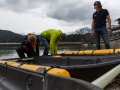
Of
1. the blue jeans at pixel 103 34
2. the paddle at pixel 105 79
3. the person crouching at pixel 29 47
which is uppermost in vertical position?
the blue jeans at pixel 103 34

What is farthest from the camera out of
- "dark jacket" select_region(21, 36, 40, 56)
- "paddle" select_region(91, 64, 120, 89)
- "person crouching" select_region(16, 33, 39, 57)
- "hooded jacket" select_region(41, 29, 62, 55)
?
"hooded jacket" select_region(41, 29, 62, 55)

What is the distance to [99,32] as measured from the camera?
7.83 m

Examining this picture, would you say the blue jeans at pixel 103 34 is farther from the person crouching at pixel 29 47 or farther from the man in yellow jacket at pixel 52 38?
the person crouching at pixel 29 47

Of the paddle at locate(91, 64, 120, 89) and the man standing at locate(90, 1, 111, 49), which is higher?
the man standing at locate(90, 1, 111, 49)

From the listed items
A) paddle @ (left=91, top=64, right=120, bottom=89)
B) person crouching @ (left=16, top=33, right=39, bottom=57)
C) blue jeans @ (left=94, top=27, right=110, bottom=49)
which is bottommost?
paddle @ (left=91, top=64, right=120, bottom=89)

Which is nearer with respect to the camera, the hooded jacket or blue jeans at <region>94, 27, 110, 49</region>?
the hooded jacket

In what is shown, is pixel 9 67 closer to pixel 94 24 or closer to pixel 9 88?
pixel 9 88

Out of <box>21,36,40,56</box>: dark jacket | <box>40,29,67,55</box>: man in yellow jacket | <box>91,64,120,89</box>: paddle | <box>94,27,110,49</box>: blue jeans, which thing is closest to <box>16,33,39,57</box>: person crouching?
<box>21,36,40,56</box>: dark jacket

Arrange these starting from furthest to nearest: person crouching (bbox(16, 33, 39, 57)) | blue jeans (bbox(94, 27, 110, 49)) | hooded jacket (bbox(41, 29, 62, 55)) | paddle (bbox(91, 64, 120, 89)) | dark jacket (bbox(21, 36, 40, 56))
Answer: blue jeans (bbox(94, 27, 110, 49)) → hooded jacket (bbox(41, 29, 62, 55)) → dark jacket (bbox(21, 36, 40, 56)) → person crouching (bbox(16, 33, 39, 57)) → paddle (bbox(91, 64, 120, 89))

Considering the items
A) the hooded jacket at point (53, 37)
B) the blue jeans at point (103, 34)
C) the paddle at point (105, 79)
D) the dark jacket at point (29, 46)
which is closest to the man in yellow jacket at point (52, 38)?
the hooded jacket at point (53, 37)

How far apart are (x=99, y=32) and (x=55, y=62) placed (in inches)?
98.2

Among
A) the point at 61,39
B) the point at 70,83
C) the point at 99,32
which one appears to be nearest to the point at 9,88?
the point at 70,83

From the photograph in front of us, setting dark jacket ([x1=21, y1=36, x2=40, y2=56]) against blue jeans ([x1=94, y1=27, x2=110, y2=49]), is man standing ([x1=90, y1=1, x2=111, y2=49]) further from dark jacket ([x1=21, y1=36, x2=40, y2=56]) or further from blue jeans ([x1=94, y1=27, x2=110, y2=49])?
dark jacket ([x1=21, y1=36, x2=40, y2=56])

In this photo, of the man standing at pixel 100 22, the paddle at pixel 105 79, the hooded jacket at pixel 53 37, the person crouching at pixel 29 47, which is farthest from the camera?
the man standing at pixel 100 22
